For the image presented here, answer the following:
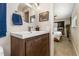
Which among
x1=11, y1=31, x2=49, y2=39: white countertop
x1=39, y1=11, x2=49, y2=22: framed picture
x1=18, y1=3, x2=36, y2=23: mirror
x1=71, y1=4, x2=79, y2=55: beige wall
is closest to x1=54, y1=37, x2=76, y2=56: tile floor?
x1=71, y1=4, x2=79, y2=55: beige wall

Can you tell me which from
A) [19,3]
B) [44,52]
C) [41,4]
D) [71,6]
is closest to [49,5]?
[41,4]

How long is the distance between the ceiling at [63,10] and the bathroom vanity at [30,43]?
1.02 ft

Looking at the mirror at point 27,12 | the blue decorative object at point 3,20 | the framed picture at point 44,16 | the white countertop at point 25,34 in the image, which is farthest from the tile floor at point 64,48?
the blue decorative object at point 3,20

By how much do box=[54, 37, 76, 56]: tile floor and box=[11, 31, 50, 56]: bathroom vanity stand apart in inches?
5.6

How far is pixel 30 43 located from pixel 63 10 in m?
0.64

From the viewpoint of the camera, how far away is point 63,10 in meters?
1.40

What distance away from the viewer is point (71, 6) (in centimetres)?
138

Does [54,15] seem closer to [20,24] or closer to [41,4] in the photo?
[41,4]

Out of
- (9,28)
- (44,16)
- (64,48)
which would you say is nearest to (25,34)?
(9,28)

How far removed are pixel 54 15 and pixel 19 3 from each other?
1.67 feet

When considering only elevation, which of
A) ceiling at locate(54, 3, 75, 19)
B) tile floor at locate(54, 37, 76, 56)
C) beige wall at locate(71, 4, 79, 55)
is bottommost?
tile floor at locate(54, 37, 76, 56)

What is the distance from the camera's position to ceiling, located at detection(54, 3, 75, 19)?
1.39m

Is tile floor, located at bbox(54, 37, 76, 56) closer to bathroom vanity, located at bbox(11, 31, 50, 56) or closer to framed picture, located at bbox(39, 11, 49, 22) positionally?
bathroom vanity, located at bbox(11, 31, 50, 56)

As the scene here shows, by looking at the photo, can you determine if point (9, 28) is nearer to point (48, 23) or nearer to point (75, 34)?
point (48, 23)
